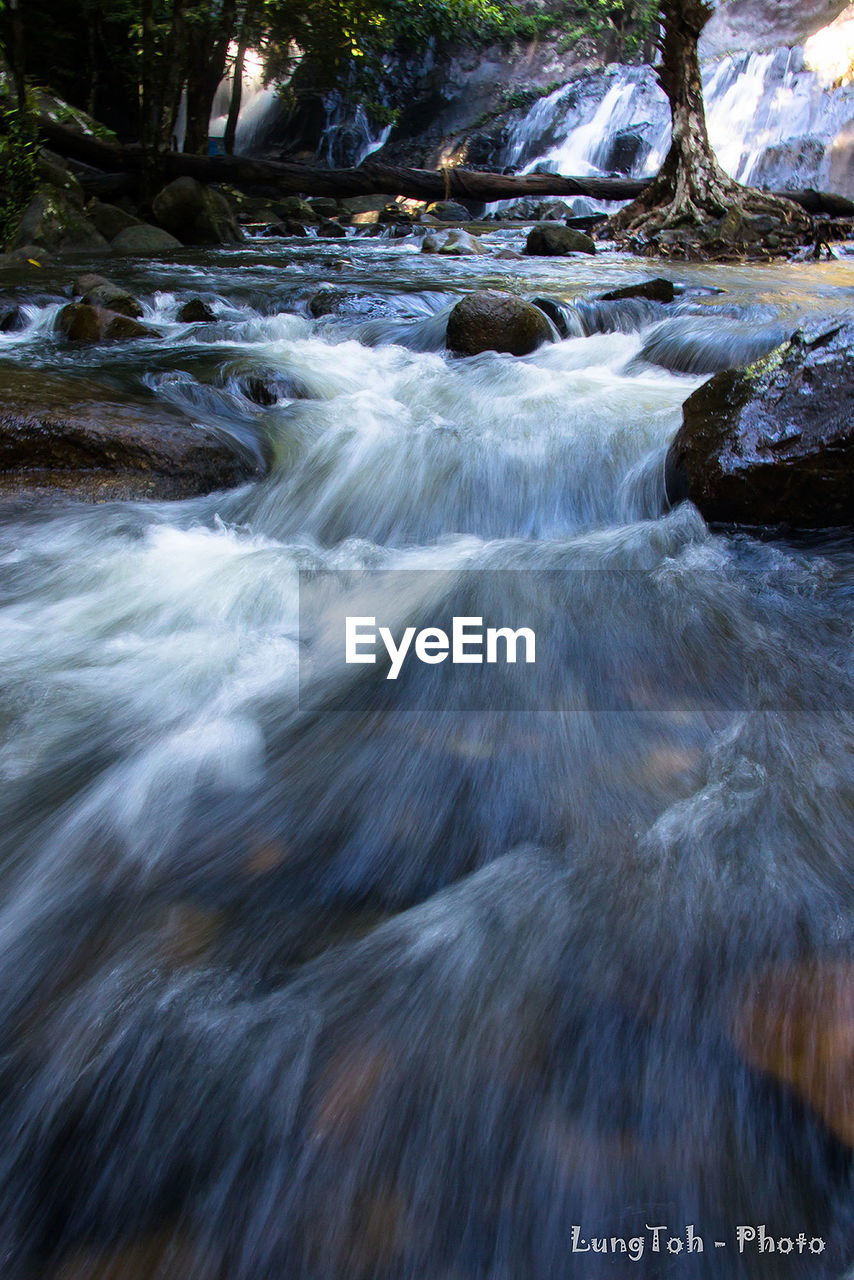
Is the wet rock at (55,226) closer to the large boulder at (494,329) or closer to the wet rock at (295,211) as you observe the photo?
the wet rock at (295,211)

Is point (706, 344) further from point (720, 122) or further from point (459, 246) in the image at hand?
point (720, 122)

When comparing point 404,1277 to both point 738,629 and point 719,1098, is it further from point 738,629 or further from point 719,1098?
point 738,629

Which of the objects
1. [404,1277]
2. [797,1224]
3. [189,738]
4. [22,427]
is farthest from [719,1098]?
[22,427]

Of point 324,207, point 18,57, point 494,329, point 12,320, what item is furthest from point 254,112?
point 494,329

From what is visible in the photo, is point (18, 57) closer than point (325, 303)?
No

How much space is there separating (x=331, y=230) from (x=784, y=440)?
1331 cm

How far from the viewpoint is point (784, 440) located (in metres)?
3.37

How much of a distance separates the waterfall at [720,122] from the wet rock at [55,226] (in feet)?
47.0

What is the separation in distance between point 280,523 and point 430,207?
15527 millimetres

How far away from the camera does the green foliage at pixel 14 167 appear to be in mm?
10688

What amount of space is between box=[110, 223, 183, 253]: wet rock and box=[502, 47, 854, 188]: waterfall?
1318 cm

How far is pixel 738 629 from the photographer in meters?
2.96

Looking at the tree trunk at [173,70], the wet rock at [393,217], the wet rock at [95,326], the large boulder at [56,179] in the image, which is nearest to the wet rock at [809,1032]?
the wet rock at [95,326]

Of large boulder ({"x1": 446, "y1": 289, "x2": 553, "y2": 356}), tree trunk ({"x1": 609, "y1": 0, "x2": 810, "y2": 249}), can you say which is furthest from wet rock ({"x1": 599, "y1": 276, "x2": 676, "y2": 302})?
tree trunk ({"x1": 609, "y1": 0, "x2": 810, "y2": 249})
